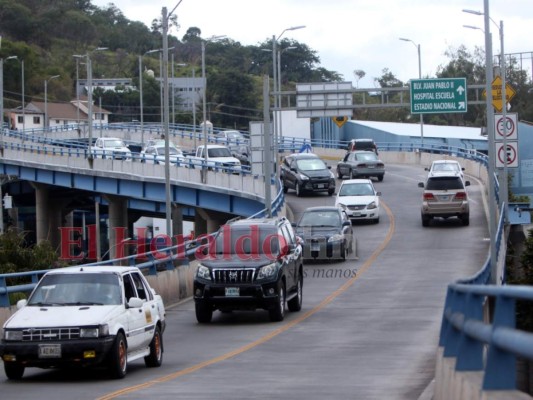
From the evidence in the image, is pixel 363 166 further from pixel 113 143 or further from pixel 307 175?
pixel 113 143

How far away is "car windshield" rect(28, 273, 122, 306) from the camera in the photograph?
15719mm

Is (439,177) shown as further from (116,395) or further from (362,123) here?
(362,123)

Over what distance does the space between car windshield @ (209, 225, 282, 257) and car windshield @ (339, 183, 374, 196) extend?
23345 millimetres

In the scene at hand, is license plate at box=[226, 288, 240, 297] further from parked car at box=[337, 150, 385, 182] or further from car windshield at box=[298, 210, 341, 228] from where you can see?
parked car at box=[337, 150, 385, 182]

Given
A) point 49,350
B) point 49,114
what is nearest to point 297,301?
point 49,350

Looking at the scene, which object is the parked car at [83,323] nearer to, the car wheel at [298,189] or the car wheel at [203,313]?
the car wheel at [203,313]

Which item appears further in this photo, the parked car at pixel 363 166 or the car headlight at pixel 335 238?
the parked car at pixel 363 166

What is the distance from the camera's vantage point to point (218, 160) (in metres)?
64.4

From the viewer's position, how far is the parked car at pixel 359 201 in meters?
47.0

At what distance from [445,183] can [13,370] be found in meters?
30.9

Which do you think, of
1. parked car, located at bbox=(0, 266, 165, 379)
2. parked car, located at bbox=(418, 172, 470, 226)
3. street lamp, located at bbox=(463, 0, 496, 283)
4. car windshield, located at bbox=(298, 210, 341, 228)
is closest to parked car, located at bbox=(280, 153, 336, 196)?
parked car, located at bbox=(418, 172, 470, 226)

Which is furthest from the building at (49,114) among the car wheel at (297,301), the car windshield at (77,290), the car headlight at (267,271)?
the car windshield at (77,290)

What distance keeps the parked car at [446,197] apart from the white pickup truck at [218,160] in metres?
12.0

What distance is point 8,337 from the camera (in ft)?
48.9
